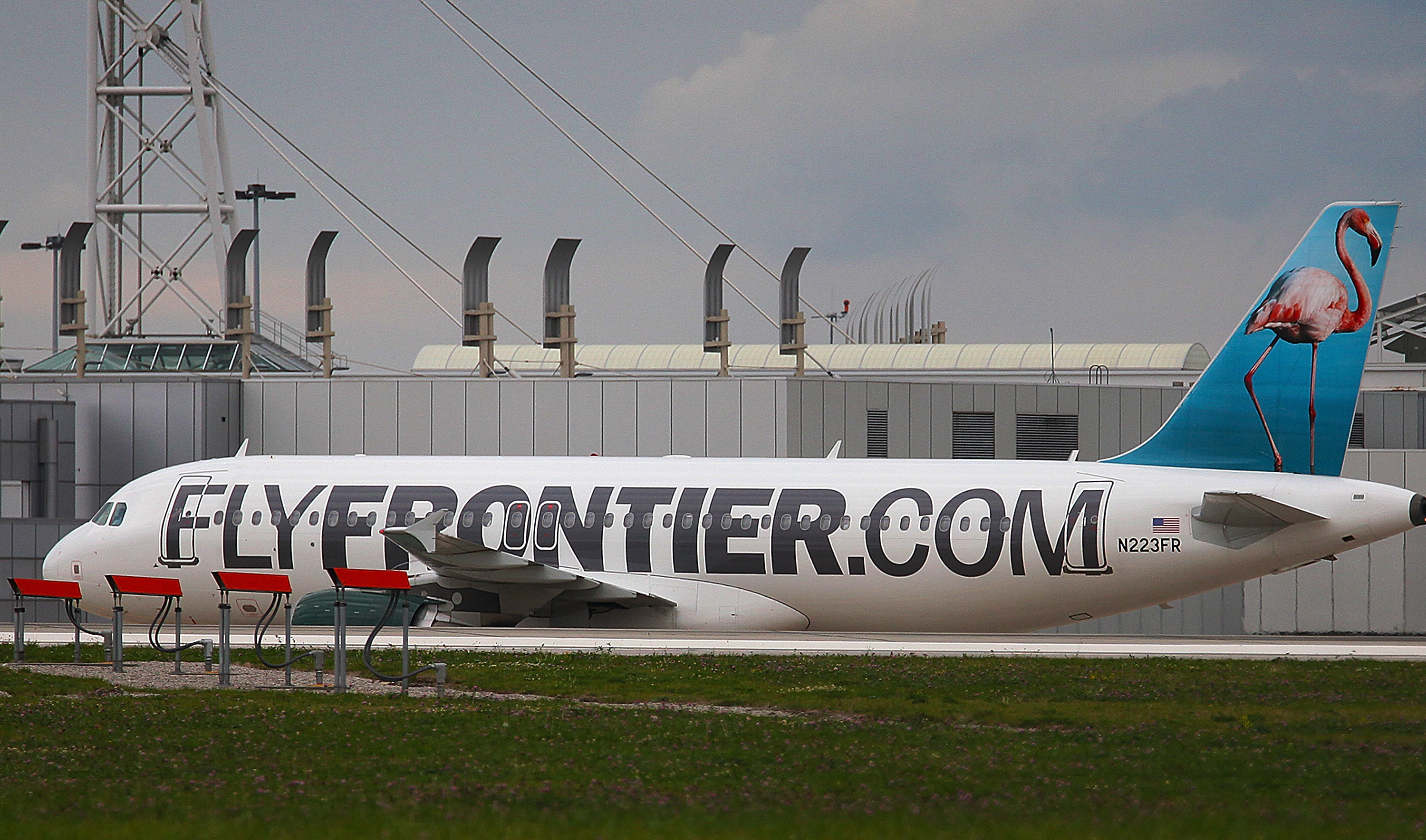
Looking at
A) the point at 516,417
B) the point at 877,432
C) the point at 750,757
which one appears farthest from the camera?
the point at 877,432

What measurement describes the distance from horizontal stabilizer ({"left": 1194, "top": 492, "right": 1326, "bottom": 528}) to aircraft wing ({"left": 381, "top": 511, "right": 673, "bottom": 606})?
31.0ft

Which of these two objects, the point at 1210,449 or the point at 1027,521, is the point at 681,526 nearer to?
the point at 1027,521

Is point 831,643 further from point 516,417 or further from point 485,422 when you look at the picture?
point 485,422

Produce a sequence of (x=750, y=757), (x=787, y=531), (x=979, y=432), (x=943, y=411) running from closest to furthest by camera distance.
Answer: (x=750, y=757) < (x=787, y=531) < (x=943, y=411) < (x=979, y=432)

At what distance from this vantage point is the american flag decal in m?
26.0

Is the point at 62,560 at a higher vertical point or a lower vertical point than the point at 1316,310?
lower

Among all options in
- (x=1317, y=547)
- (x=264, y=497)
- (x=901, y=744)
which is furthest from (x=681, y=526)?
(x=901, y=744)

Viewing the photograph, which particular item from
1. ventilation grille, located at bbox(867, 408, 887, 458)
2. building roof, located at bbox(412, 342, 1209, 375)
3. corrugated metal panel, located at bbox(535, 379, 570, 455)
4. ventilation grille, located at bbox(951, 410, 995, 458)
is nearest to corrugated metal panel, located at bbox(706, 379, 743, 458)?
corrugated metal panel, located at bbox(535, 379, 570, 455)

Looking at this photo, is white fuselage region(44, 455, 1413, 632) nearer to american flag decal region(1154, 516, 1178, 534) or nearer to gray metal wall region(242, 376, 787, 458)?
american flag decal region(1154, 516, 1178, 534)

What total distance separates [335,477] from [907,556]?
1089 centimetres

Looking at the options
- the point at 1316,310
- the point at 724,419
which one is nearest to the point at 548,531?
the point at 724,419

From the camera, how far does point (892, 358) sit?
77375mm

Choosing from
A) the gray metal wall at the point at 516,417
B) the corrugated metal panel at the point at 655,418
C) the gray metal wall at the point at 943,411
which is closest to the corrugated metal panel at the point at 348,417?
the gray metal wall at the point at 516,417

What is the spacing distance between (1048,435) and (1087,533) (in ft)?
52.6
